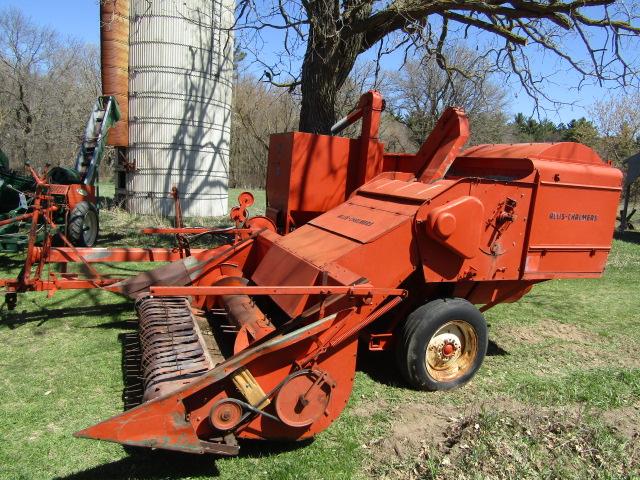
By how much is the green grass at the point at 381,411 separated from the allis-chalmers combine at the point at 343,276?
282 millimetres

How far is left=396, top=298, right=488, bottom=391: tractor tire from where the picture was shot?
4.23 metres

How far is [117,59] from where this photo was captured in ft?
44.0

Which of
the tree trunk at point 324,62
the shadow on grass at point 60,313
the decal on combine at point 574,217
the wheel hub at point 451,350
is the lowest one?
the shadow on grass at point 60,313

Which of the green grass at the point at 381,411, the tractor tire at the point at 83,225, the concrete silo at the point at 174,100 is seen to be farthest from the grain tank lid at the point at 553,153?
the concrete silo at the point at 174,100

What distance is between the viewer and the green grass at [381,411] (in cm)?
324

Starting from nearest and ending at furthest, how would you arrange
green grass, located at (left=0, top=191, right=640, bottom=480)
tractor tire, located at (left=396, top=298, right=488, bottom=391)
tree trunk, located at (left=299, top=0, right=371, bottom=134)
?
1. green grass, located at (left=0, top=191, right=640, bottom=480)
2. tractor tire, located at (left=396, top=298, right=488, bottom=391)
3. tree trunk, located at (left=299, top=0, right=371, bottom=134)

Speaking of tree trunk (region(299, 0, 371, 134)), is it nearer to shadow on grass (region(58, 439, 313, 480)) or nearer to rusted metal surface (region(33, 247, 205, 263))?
rusted metal surface (region(33, 247, 205, 263))

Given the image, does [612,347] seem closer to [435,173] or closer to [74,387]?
[435,173]

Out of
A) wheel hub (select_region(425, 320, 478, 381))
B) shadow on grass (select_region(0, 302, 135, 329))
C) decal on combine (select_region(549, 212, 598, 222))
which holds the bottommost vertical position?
shadow on grass (select_region(0, 302, 135, 329))

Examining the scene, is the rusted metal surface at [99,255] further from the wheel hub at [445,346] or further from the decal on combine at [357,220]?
the wheel hub at [445,346]

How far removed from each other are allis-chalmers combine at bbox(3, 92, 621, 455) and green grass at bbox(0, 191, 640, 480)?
0.28m

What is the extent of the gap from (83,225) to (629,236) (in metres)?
17.2

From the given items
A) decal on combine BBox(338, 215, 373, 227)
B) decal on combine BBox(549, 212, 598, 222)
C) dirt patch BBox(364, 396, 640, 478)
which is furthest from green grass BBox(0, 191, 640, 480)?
decal on combine BBox(549, 212, 598, 222)

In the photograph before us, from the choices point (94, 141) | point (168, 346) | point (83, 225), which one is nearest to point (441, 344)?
point (168, 346)
